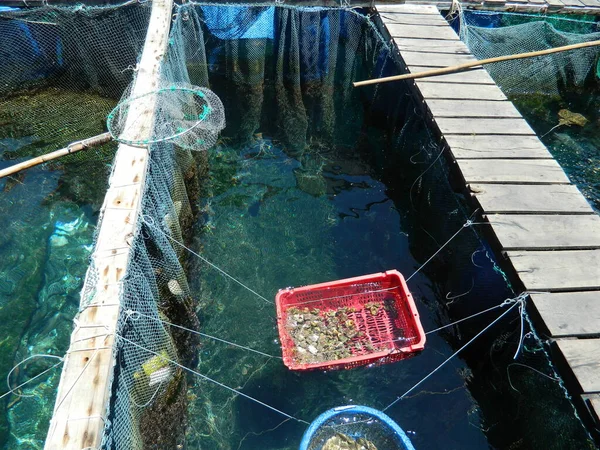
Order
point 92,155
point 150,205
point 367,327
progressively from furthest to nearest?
point 92,155, point 367,327, point 150,205

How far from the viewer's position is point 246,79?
747 centimetres

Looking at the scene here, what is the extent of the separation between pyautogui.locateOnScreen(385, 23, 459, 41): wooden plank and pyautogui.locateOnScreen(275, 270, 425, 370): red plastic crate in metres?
4.09

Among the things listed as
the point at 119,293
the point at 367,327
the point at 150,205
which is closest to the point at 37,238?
the point at 150,205

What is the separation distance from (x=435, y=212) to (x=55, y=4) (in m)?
6.90

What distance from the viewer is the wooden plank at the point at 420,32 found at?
6785 mm

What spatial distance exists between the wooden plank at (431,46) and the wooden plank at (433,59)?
0.12 metres

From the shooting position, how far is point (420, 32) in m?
6.89

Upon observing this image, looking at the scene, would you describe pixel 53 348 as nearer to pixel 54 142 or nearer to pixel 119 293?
pixel 119 293

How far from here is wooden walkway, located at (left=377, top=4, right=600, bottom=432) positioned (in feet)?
11.1

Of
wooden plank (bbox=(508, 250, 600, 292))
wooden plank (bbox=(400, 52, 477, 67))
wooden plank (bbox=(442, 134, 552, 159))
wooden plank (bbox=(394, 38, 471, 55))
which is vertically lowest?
wooden plank (bbox=(508, 250, 600, 292))

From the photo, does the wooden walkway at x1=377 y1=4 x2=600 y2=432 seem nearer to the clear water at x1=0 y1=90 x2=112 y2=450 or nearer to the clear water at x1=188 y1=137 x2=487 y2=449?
the clear water at x1=188 y1=137 x2=487 y2=449

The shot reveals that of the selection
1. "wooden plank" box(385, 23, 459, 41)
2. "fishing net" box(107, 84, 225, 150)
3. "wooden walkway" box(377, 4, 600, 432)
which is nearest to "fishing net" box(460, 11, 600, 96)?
"wooden plank" box(385, 23, 459, 41)

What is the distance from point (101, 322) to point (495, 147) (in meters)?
4.53

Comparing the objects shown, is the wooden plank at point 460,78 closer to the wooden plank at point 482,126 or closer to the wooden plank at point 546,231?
the wooden plank at point 482,126
